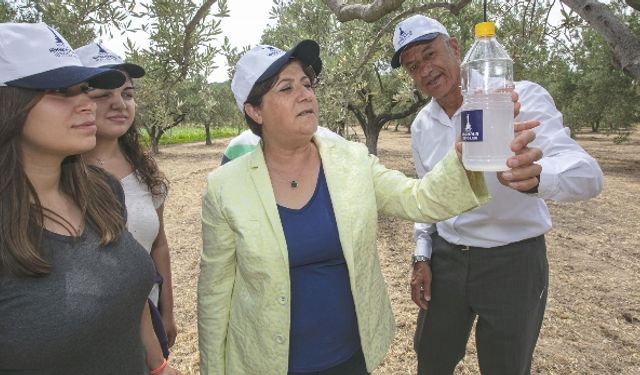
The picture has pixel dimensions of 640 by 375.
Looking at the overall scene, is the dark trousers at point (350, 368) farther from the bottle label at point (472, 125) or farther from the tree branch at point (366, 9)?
the tree branch at point (366, 9)

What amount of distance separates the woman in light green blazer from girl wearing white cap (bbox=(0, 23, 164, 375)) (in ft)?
1.41

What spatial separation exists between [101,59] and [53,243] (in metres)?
1.33

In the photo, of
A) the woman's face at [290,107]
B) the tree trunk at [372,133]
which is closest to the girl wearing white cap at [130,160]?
the woman's face at [290,107]

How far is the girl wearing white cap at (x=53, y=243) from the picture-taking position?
1.48 metres

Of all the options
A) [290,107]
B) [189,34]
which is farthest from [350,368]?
[189,34]

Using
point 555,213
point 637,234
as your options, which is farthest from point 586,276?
point 555,213

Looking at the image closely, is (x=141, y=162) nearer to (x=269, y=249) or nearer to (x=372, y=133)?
(x=269, y=249)

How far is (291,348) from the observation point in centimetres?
207

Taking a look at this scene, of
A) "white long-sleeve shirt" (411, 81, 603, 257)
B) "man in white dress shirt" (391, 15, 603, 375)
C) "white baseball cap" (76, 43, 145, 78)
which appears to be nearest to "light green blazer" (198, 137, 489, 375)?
"white long-sleeve shirt" (411, 81, 603, 257)

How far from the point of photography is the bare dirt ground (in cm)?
440

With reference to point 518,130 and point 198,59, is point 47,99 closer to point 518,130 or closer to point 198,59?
point 198,59

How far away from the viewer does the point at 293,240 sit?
1.99 m

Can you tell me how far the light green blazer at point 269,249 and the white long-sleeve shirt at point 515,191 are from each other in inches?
19.1

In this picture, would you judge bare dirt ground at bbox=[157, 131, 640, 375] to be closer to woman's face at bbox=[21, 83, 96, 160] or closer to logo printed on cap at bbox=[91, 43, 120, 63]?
logo printed on cap at bbox=[91, 43, 120, 63]
